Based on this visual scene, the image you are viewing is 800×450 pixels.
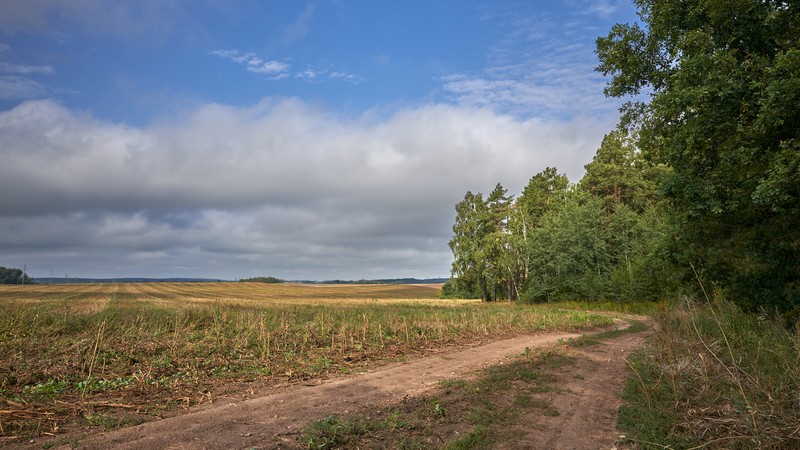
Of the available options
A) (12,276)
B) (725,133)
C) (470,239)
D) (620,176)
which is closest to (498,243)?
(470,239)

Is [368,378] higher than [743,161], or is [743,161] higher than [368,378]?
[743,161]

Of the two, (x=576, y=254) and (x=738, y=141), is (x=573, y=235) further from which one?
(x=738, y=141)

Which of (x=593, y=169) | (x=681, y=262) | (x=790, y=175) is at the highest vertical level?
(x=593, y=169)

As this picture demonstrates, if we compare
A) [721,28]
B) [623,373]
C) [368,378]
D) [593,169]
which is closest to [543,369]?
[623,373]

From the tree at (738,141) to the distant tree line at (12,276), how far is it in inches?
7567

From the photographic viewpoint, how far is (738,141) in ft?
38.4

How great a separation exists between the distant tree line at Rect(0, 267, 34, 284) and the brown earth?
186m

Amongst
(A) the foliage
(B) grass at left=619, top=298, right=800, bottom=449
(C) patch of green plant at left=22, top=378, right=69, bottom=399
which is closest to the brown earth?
(B) grass at left=619, top=298, right=800, bottom=449

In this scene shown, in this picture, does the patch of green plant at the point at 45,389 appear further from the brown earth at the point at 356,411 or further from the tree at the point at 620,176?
the tree at the point at 620,176

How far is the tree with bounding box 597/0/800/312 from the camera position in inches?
398

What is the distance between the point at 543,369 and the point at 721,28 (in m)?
11.7

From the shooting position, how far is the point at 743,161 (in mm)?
11383

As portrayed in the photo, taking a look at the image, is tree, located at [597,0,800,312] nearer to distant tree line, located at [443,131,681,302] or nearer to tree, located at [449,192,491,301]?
distant tree line, located at [443,131,681,302]

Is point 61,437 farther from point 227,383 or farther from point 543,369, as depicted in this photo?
point 543,369
